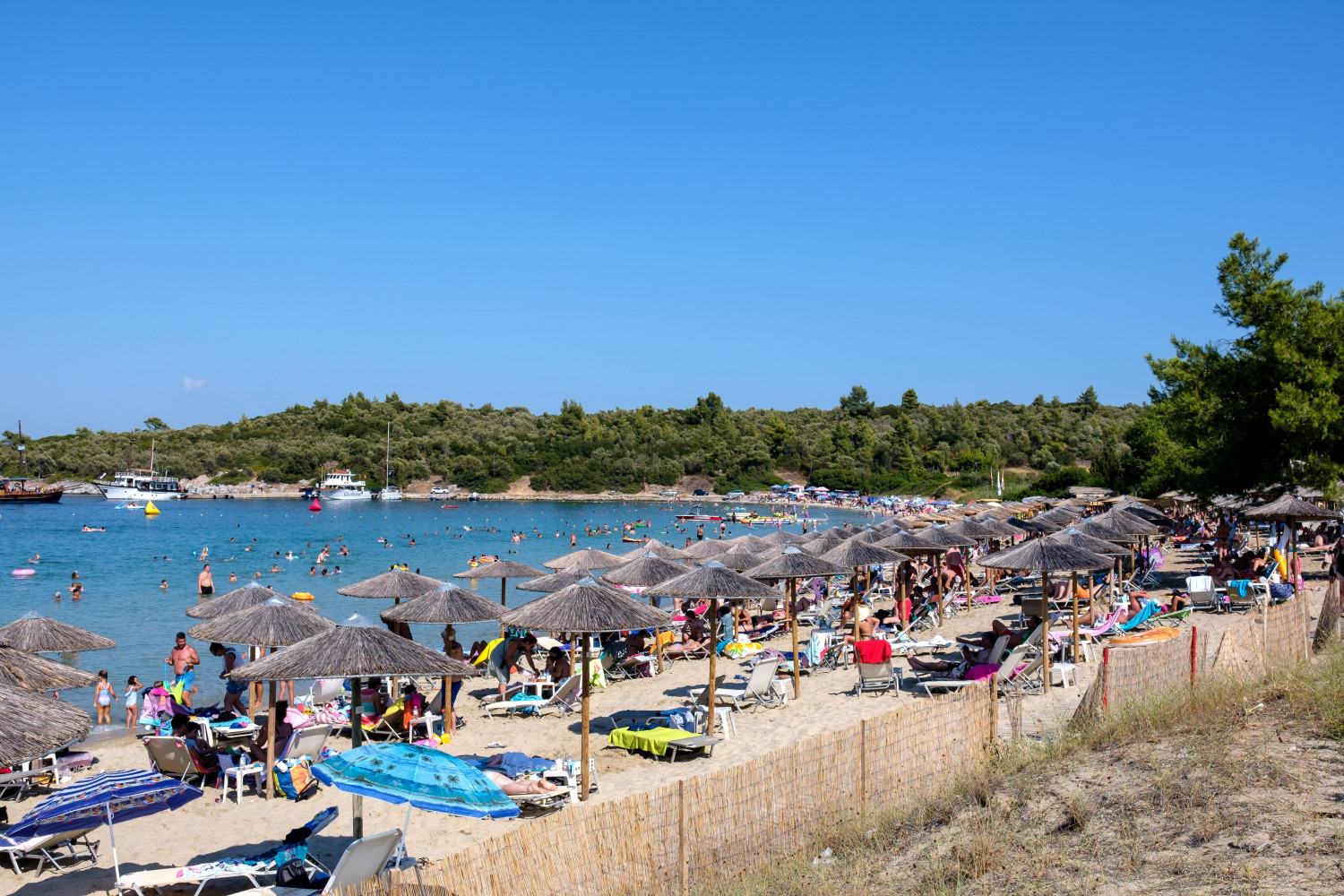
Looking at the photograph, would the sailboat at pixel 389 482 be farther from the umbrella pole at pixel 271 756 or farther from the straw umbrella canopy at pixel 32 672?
the straw umbrella canopy at pixel 32 672

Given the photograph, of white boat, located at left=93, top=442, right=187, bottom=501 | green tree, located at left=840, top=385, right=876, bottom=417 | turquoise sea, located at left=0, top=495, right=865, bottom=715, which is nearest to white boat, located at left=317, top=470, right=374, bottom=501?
turquoise sea, located at left=0, top=495, right=865, bottom=715

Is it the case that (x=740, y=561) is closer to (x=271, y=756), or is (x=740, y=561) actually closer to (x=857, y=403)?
(x=271, y=756)

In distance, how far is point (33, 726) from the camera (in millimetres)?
6215

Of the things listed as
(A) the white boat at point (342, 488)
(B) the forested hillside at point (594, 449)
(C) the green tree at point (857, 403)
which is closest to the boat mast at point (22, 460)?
(B) the forested hillside at point (594, 449)

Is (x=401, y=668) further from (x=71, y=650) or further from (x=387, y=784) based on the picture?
(x=71, y=650)

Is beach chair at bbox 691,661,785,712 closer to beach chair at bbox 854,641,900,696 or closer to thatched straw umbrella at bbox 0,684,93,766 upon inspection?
beach chair at bbox 854,641,900,696

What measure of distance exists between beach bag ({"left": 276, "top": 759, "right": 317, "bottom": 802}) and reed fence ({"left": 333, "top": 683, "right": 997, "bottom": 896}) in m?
3.83

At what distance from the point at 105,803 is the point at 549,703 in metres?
6.60

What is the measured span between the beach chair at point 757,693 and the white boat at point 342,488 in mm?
91715

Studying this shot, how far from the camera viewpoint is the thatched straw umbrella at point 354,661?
781 centimetres

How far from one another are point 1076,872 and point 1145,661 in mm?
3333

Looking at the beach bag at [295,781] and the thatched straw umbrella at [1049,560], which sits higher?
the thatched straw umbrella at [1049,560]

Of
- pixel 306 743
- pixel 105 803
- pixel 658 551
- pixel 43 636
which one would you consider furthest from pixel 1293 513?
pixel 43 636

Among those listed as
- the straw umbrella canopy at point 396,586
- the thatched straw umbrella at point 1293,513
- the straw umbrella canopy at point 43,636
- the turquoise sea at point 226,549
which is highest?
the thatched straw umbrella at point 1293,513
